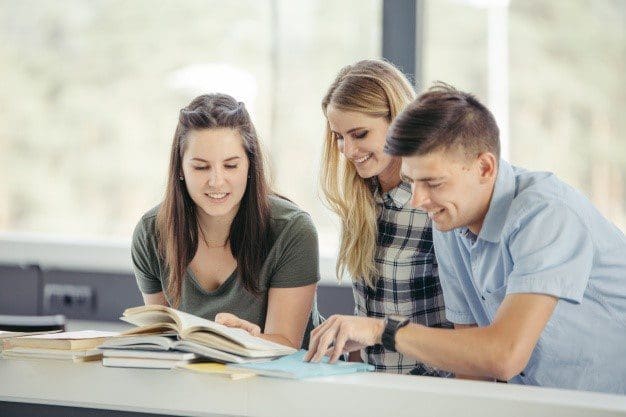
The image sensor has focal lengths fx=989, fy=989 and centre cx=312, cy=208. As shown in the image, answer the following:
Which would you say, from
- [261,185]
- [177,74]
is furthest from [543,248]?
[177,74]

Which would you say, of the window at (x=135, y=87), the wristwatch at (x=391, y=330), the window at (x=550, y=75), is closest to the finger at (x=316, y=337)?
the wristwatch at (x=391, y=330)

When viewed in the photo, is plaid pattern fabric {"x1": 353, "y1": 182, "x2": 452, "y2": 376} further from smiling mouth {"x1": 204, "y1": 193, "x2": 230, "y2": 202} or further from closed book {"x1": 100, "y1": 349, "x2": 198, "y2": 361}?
closed book {"x1": 100, "y1": 349, "x2": 198, "y2": 361}

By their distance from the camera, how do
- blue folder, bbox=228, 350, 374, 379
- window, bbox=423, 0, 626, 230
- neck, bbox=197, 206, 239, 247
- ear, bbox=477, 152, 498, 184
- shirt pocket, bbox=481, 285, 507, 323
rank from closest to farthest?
blue folder, bbox=228, 350, 374, 379 → ear, bbox=477, 152, 498, 184 → shirt pocket, bbox=481, 285, 507, 323 → neck, bbox=197, 206, 239, 247 → window, bbox=423, 0, 626, 230

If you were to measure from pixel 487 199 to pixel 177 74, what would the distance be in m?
2.74

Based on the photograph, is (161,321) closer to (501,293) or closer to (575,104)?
(501,293)

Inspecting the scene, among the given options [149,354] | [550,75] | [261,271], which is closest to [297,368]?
[149,354]

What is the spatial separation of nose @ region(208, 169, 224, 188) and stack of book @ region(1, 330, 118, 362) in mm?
627

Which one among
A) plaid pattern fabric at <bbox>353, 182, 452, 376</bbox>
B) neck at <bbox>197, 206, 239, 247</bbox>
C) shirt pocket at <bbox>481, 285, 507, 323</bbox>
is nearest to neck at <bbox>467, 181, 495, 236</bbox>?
shirt pocket at <bbox>481, 285, 507, 323</bbox>

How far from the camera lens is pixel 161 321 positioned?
1.94 metres

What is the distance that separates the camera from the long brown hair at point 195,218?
8.36 feet

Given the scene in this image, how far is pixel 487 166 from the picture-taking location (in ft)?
6.48

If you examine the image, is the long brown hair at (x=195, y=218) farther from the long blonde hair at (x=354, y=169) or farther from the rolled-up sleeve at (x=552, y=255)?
the rolled-up sleeve at (x=552, y=255)

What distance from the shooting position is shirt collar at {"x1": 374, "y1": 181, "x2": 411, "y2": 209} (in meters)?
2.49

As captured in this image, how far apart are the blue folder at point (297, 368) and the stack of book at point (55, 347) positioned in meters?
0.30
